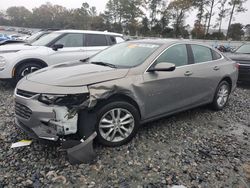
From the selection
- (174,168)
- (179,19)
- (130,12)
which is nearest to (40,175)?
(174,168)

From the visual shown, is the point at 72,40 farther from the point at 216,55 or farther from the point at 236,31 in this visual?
the point at 236,31

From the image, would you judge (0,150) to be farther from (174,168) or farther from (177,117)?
(177,117)

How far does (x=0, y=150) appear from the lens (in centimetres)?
332

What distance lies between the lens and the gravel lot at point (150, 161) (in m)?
2.78

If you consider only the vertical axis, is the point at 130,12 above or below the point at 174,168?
above

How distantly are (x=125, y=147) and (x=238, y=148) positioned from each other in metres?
1.72

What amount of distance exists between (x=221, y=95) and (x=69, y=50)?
169 inches

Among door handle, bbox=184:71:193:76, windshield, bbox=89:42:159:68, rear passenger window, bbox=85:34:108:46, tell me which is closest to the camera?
windshield, bbox=89:42:159:68

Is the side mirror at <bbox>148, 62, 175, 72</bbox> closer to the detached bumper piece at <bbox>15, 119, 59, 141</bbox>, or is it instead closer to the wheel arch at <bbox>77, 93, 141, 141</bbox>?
the wheel arch at <bbox>77, 93, 141, 141</bbox>

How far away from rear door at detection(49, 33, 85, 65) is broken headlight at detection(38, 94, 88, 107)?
3.87 metres

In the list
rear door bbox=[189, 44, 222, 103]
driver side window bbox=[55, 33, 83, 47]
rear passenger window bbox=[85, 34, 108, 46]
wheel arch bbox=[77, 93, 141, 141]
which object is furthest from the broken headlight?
rear passenger window bbox=[85, 34, 108, 46]

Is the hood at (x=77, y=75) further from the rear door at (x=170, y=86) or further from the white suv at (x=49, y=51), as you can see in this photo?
the white suv at (x=49, y=51)

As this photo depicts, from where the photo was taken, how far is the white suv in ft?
20.0

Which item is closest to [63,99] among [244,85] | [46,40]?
[46,40]
